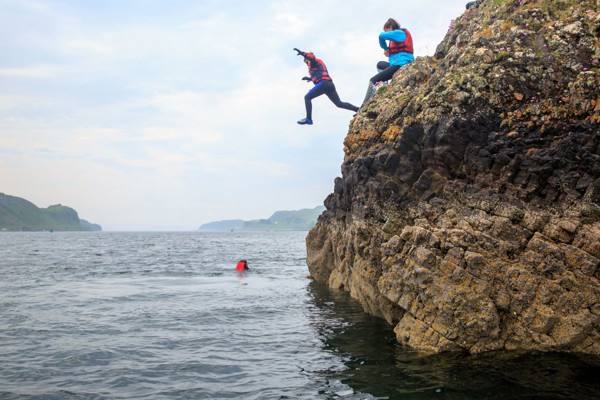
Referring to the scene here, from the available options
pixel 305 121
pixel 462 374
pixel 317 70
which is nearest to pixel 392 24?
pixel 317 70

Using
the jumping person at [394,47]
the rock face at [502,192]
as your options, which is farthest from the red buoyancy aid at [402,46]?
the rock face at [502,192]

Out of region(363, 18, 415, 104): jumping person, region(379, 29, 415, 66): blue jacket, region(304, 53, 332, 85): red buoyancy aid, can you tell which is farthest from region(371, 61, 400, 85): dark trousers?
region(304, 53, 332, 85): red buoyancy aid

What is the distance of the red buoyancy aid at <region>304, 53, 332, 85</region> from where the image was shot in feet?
85.8

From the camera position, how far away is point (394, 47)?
82.4ft

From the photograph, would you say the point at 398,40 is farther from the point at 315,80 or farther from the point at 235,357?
the point at 235,357

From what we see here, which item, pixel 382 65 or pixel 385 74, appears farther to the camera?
pixel 382 65

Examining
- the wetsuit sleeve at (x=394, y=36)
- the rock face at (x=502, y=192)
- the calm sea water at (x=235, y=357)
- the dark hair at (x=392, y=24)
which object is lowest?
the calm sea water at (x=235, y=357)

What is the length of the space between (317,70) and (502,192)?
48.0 feet

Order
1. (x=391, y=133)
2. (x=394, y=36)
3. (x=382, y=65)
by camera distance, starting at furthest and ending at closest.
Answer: (x=382, y=65)
(x=394, y=36)
(x=391, y=133)

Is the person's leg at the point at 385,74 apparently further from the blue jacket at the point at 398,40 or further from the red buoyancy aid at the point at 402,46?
the red buoyancy aid at the point at 402,46

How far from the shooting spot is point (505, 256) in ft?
46.2

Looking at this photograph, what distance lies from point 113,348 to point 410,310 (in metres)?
10.2

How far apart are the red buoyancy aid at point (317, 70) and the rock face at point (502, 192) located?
27.9 feet

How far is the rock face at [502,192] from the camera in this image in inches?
528
